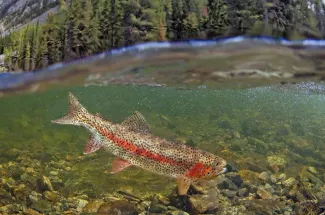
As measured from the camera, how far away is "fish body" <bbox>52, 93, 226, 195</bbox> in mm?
5512

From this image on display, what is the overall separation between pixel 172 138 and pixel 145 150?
22.3 inches

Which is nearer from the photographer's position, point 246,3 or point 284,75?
point 246,3

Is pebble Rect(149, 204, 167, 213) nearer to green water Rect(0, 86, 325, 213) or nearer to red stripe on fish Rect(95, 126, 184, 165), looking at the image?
green water Rect(0, 86, 325, 213)

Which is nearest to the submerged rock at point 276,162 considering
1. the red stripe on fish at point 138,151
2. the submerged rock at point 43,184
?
the red stripe on fish at point 138,151

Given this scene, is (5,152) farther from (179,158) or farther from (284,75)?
(284,75)

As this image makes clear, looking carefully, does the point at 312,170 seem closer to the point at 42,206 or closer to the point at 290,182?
the point at 290,182

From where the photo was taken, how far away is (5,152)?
22.3 ft

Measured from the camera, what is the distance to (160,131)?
5.90 meters

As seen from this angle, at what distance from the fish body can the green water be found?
0.17 metres

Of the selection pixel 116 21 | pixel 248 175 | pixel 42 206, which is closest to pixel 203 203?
pixel 248 175

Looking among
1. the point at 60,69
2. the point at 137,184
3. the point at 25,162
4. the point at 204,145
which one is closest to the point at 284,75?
the point at 204,145

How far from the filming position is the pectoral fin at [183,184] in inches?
220

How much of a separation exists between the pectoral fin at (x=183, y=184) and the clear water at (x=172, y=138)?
0.11 metres

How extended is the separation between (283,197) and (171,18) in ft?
11.0
